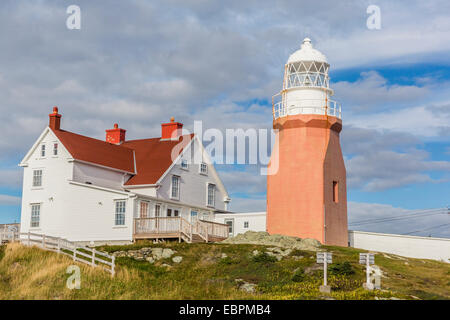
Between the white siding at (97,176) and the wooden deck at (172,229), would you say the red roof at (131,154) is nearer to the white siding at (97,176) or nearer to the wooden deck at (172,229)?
the white siding at (97,176)

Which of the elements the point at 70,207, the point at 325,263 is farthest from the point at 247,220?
the point at 325,263

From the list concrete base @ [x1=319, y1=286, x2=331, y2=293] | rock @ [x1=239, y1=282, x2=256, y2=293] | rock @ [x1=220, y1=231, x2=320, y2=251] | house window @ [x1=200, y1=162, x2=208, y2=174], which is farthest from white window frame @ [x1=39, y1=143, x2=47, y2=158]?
concrete base @ [x1=319, y1=286, x2=331, y2=293]

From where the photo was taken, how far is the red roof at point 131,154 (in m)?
38.5

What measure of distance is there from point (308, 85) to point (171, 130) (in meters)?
11.9

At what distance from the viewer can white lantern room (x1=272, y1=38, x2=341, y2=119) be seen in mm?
35938

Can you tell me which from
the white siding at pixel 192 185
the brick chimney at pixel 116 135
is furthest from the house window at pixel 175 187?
the brick chimney at pixel 116 135

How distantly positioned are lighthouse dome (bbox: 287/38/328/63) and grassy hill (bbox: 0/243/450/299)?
11.3 meters

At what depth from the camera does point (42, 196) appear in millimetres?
37625

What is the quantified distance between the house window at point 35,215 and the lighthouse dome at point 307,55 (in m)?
17.5
